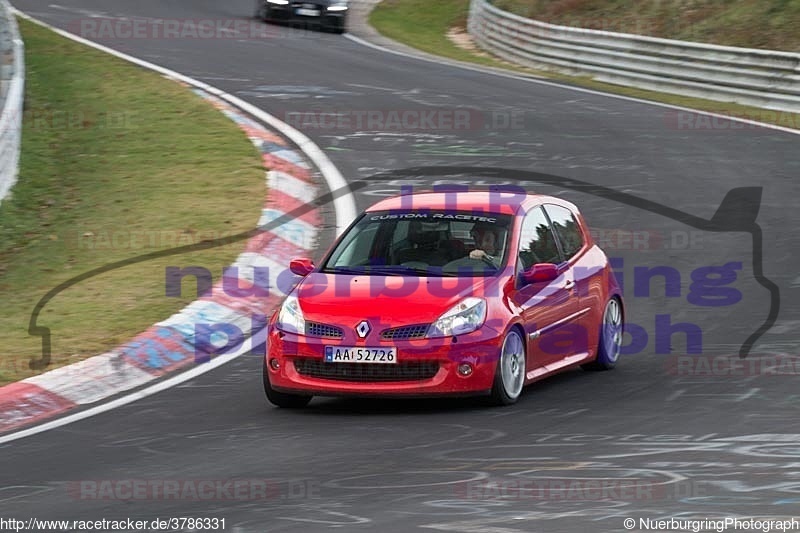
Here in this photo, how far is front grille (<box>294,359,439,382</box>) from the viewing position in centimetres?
955

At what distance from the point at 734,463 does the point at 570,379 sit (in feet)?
10.5

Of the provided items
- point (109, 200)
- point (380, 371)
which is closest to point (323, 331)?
point (380, 371)

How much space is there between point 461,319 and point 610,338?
7.36 ft

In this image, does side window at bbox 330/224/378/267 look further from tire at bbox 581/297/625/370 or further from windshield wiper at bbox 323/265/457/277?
tire at bbox 581/297/625/370

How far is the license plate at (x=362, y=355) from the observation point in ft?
31.3

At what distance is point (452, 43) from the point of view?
35.6m

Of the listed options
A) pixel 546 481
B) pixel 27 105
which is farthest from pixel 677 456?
pixel 27 105

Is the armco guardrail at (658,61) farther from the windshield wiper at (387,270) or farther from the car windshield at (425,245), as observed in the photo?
the windshield wiper at (387,270)

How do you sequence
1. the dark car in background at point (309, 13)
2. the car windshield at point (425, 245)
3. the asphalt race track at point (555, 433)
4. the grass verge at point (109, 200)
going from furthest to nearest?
the dark car in background at point (309, 13), the grass verge at point (109, 200), the car windshield at point (425, 245), the asphalt race track at point (555, 433)

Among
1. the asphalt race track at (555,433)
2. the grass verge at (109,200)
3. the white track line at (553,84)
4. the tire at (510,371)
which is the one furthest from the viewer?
the white track line at (553,84)

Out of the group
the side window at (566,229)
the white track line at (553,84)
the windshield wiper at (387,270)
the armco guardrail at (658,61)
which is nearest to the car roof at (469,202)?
the side window at (566,229)

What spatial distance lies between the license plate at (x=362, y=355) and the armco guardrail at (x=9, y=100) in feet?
27.2

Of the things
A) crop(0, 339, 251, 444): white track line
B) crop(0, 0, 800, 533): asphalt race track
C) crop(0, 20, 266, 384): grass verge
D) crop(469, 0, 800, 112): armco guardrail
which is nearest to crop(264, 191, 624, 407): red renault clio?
crop(0, 0, 800, 533): asphalt race track

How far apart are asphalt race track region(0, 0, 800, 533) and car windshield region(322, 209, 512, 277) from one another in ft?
3.07
